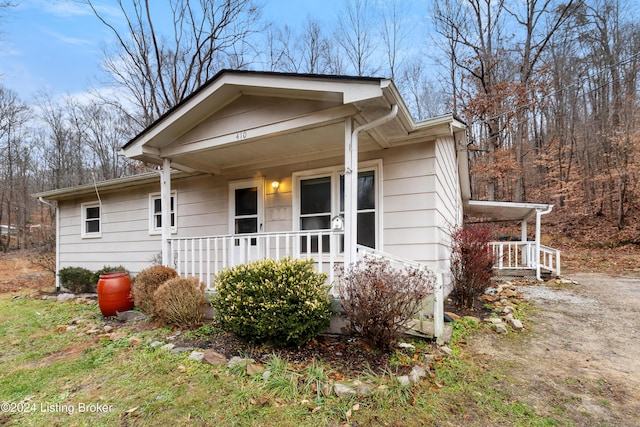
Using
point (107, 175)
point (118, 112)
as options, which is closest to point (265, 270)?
point (118, 112)

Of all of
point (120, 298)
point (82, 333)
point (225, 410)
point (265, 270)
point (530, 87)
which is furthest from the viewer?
point (530, 87)

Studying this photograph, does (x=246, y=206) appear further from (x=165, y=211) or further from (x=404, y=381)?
(x=404, y=381)

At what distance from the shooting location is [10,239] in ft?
72.6

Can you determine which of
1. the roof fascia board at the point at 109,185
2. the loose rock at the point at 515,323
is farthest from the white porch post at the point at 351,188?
the roof fascia board at the point at 109,185

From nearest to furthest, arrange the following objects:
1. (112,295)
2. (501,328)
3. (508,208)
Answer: (501,328), (112,295), (508,208)

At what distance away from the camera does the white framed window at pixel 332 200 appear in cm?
540

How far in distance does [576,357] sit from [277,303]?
355 centimetres

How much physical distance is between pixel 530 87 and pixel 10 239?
33735 mm

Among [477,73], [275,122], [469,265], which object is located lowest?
[469,265]

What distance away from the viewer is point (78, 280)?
26.6ft

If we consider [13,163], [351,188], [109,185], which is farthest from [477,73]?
[13,163]

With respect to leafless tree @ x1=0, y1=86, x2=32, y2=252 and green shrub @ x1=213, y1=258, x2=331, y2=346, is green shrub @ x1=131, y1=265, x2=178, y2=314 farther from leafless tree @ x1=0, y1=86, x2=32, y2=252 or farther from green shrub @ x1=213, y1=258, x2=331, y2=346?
leafless tree @ x1=0, y1=86, x2=32, y2=252

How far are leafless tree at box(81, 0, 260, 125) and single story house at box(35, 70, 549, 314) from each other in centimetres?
977

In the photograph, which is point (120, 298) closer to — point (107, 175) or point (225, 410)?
point (225, 410)
